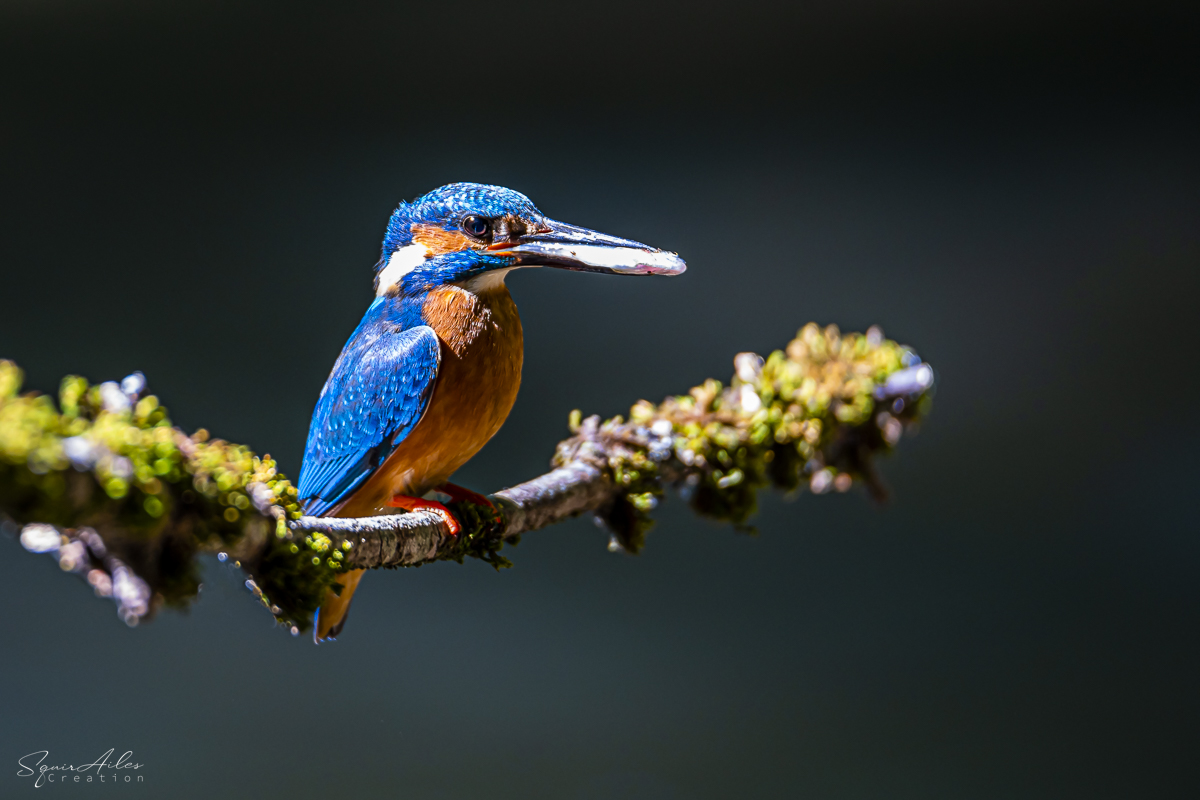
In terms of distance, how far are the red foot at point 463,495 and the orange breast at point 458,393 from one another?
0.11ft

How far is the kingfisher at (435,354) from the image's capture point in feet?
4.90

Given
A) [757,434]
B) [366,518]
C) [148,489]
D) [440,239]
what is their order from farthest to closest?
1. [757,434]
2. [440,239]
3. [366,518]
4. [148,489]

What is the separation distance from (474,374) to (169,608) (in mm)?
632

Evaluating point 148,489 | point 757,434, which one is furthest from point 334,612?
point 757,434

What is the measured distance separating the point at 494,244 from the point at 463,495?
0.45 metres

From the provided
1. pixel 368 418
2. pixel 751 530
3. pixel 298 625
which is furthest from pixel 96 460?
pixel 751 530

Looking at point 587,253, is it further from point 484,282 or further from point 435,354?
point 435,354

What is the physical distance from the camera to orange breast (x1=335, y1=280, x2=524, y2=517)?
150cm

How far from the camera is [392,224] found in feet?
5.37

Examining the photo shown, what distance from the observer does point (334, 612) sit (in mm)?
1652

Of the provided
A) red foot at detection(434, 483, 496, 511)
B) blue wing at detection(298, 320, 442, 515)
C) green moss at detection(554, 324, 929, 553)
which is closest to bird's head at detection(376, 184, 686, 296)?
blue wing at detection(298, 320, 442, 515)

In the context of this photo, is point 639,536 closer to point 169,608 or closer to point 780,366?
point 780,366

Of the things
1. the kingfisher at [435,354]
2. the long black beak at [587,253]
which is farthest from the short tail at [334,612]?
the long black beak at [587,253]

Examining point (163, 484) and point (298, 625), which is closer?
point (163, 484)
